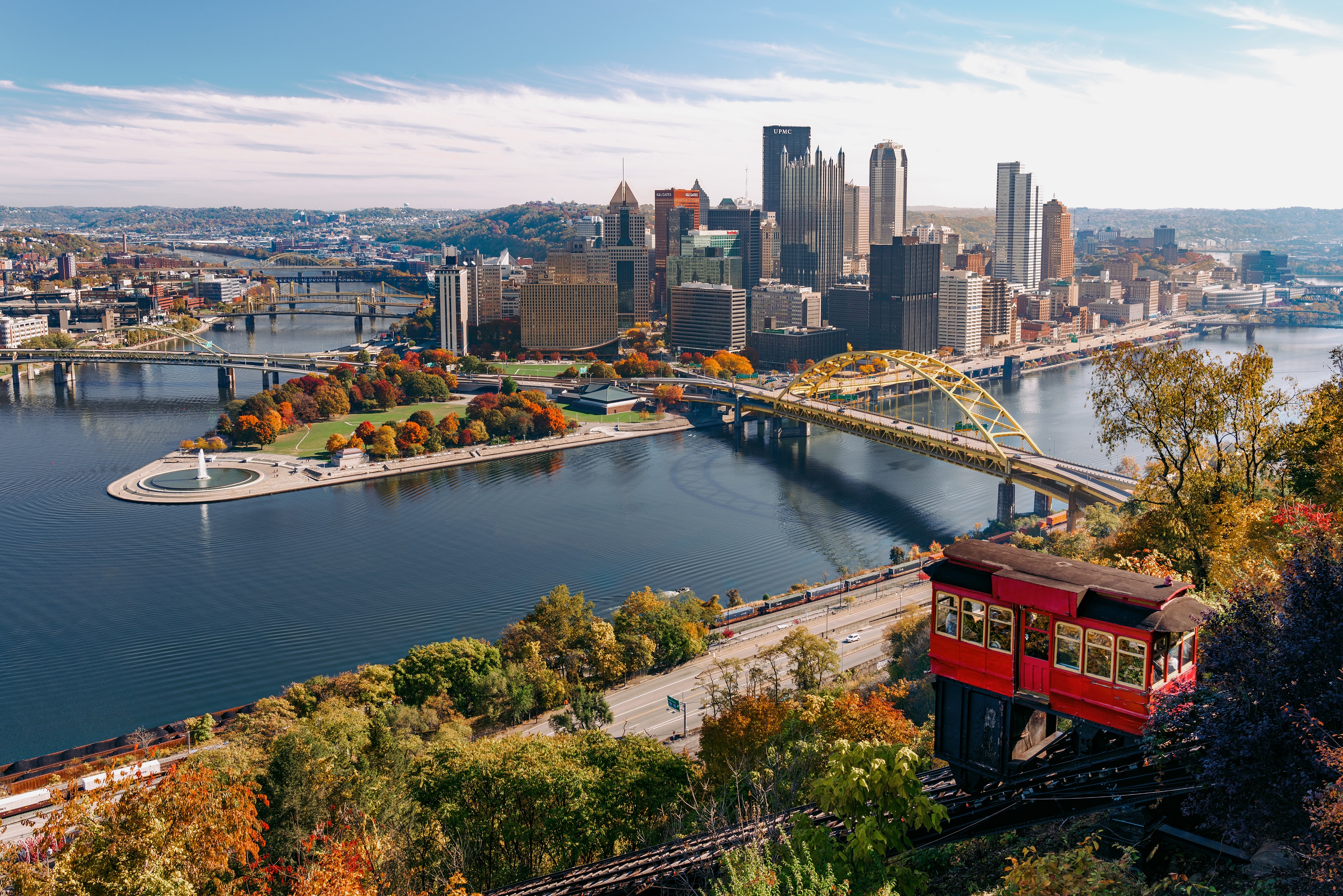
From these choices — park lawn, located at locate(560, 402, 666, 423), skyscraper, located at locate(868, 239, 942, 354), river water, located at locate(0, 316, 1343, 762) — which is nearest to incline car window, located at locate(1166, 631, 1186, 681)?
river water, located at locate(0, 316, 1343, 762)

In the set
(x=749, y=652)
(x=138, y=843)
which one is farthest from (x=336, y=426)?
(x=138, y=843)

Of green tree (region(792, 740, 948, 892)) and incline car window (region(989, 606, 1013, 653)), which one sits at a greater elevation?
incline car window (region(989, 606, 1013, 653))

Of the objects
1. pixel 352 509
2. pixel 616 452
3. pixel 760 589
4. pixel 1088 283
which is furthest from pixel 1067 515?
pixel 1088 283

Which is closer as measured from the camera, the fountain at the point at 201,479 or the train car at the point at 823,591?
the train car at the point at 823,591

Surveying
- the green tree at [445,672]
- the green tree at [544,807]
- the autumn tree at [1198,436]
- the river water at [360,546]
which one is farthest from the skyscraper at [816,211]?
the green tree at [544,807]

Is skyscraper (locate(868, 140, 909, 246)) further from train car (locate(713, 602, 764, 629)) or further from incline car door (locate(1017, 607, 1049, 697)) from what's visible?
incline car door (locate(1017, 607, 1049, 697))

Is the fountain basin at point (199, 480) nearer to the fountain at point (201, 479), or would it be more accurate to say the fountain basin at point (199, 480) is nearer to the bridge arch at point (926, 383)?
the fountain at point (201, 479)
